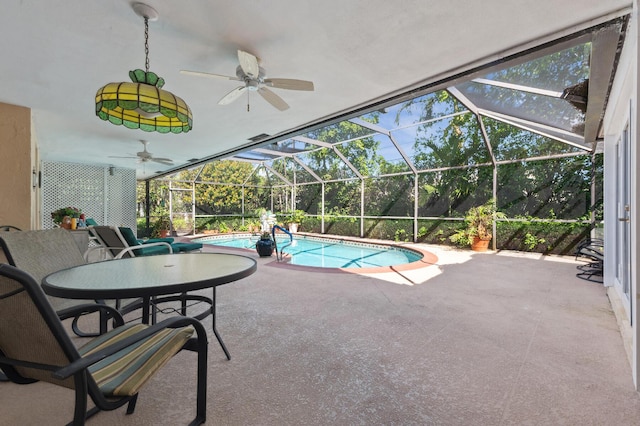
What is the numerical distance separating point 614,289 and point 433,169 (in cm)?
560

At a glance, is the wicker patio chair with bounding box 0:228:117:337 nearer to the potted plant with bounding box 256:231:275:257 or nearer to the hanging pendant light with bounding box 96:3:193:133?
the hanging pendant light with bounding box 96:3:193:133

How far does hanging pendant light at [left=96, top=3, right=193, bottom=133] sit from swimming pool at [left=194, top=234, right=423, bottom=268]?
4.82m

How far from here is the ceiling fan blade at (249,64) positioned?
2.60 m

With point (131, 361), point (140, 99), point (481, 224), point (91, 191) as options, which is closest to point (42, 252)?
point (140, 99)

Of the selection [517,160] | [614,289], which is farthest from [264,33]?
[517,160]

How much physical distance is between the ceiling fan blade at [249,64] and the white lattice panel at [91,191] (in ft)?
31.4

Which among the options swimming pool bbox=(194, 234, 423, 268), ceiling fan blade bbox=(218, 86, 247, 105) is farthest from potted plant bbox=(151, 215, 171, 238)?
ceiling fan blade bbox=(218, 86, 247, 105)

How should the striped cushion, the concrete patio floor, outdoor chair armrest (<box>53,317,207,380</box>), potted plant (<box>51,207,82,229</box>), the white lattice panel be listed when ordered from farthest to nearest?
1. the white lattice panel
2. potted plant (<box>51,207,82,229</box>)
3. the concrete patio floor
4. the striped cushion
5. outdoor chair armrest (<box>53,317,207,380</box>)

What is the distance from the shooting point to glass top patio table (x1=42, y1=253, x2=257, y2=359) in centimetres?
143

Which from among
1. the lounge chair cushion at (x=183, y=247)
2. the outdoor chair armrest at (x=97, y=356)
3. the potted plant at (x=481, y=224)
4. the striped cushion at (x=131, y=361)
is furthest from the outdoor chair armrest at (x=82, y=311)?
the potted plant at (x=481, y=224)

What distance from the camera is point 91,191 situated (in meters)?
9.78

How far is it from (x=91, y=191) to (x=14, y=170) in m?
6.76

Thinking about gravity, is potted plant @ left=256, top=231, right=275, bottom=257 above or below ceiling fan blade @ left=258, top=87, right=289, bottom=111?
below

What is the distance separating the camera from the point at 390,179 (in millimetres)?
10078
